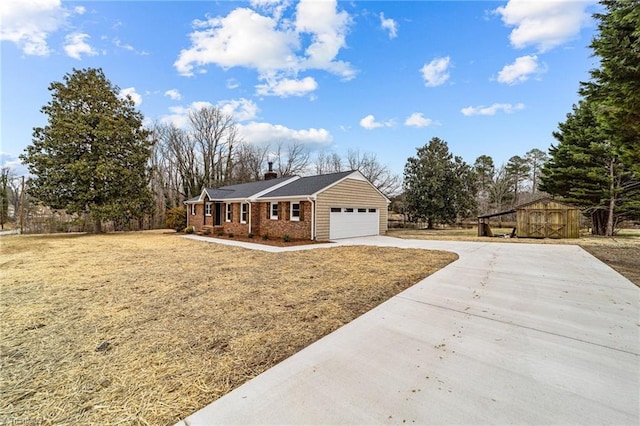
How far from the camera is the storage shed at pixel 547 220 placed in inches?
595

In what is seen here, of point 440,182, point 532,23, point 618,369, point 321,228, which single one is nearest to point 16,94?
point 321,228

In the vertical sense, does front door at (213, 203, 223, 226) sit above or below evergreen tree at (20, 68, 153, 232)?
below

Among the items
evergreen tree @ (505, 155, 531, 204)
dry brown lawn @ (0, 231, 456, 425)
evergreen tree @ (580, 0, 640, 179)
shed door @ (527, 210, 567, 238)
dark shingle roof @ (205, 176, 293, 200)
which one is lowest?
dry brown lawn @ (0, 231, 456, 425)

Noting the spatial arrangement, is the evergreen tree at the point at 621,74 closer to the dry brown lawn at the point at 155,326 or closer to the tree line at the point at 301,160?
the tree line at the point at 301,160

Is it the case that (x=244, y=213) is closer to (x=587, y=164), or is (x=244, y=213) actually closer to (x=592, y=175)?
(x=592, y=175)

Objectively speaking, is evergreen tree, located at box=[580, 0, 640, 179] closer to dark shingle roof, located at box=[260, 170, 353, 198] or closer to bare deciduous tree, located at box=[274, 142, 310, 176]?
dark shingle roof, located at box=[260, 170, 353, 198]

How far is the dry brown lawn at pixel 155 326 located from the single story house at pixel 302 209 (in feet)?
21.1

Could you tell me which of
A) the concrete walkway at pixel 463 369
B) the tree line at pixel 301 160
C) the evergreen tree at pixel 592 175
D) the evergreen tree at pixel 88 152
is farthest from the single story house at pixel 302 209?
the evergreen tree at pixel 592 175

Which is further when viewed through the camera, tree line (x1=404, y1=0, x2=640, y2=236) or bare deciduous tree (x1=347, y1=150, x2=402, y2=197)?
bare deciduous tree (x1=347, y1=150, x2=402, y2=197)

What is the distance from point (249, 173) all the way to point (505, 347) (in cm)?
3083

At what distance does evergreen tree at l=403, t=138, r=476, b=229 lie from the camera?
23828 millimetres

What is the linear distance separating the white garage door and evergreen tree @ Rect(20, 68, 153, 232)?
45.5 ft

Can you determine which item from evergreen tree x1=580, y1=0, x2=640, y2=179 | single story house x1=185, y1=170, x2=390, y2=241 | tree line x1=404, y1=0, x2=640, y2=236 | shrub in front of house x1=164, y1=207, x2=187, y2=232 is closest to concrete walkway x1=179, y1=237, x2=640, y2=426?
evergreen tree x1=580, y1=0, x2=640, y2=179

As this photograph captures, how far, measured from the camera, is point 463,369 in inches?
97.2
